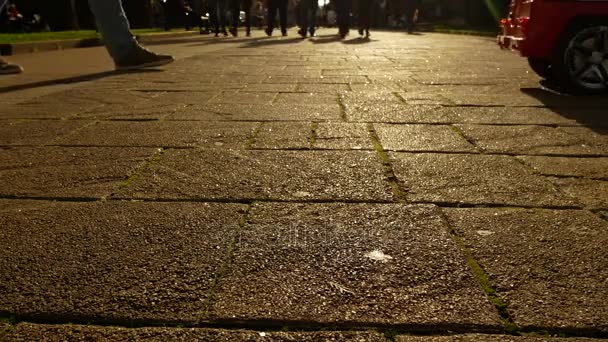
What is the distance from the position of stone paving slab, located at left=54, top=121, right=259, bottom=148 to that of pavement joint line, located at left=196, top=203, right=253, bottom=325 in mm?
1185

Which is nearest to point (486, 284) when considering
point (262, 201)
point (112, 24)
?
point (262, 201)

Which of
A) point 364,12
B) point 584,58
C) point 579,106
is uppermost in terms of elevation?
point 364,12

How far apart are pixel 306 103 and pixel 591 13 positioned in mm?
2675

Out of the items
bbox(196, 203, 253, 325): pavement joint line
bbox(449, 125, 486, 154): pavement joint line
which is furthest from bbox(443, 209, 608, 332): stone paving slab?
bbox(449, 125, 486, 154): pavement joint line

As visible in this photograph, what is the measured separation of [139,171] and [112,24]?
472 centimetres

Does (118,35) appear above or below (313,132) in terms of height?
above

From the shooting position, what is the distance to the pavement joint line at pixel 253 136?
3.33 meters

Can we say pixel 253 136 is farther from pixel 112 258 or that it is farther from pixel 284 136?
pixel 112 258

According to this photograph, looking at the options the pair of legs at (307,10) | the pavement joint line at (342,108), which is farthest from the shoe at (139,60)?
the pair of legs at (307,10)

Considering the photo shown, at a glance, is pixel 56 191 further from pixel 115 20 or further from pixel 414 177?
pixel 115 20

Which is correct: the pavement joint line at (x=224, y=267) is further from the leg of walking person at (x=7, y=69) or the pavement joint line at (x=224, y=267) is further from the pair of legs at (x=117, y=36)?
the leg of walking person at (x=7, y=69)

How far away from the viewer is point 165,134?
3.66m

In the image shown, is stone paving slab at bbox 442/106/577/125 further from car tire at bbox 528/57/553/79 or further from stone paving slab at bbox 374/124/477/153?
car tire at bbox 528/57/553/79

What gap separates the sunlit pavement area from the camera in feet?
4.95
